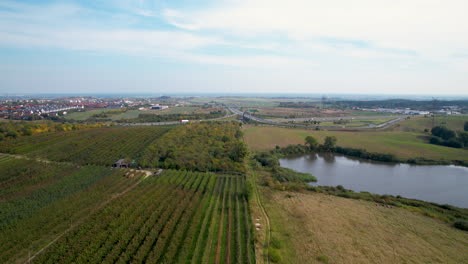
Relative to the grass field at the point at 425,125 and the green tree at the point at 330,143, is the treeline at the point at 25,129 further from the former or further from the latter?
the grass field at the point at 425,125

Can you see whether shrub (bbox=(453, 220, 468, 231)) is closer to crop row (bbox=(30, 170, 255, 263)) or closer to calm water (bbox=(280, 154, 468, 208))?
calm water (bbox=(280, 154, 468, 208))

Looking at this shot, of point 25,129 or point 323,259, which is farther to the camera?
point 25,129

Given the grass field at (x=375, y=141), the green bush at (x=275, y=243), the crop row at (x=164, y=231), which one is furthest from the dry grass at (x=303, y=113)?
the green bush at (x=275, y=243)

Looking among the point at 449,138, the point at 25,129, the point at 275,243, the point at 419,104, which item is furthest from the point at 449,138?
the point at 419,104

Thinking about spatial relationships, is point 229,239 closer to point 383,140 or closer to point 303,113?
point 383,140

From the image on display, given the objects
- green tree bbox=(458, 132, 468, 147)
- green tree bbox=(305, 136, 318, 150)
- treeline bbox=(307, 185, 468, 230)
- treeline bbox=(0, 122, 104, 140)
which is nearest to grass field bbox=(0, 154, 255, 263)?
treeline bbox=(307, 185, 468, 230)

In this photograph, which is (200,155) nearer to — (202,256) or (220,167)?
(220,167)
